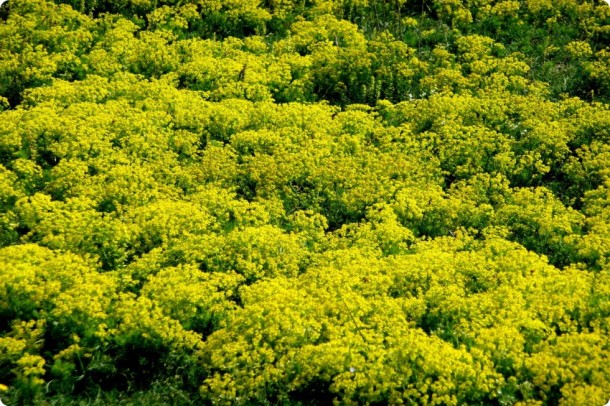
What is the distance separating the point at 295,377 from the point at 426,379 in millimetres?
1198

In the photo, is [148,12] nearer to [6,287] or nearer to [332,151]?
[332,151]

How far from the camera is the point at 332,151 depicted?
34.9 feet

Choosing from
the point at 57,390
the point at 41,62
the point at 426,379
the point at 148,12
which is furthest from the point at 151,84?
the point at 426,379

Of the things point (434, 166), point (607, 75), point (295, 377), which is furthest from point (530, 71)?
point (295, 377)

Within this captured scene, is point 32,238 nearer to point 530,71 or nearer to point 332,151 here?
point 332,151

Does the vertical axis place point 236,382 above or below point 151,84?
below

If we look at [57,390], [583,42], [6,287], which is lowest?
[57,390]

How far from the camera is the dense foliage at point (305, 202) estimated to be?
706cm

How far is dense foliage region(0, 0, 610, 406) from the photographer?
7062 mm

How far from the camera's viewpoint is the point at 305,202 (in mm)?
9820

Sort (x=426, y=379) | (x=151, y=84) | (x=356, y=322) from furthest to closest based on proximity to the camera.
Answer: (x=151, y=84) → (x=356, y=322) → (x=426, y=379)

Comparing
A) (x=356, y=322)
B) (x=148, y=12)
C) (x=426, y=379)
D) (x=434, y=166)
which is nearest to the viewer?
(x=426, y=379)

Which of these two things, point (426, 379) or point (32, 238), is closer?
point (426, 379)

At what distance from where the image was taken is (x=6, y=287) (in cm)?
753
